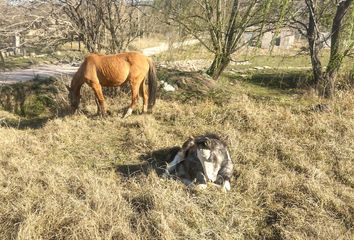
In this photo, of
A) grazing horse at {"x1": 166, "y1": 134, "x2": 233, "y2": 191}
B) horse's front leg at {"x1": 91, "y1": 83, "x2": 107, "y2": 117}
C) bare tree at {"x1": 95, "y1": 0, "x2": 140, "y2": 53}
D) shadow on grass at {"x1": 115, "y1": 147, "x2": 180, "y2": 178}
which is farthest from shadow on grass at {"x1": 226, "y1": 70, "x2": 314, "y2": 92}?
grazing horse at {"x1": 166, "y1": 134, "x2": 233, "y2": 191}

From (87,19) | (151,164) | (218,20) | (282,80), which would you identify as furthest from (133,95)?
(282,80)

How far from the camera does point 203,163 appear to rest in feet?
16.0

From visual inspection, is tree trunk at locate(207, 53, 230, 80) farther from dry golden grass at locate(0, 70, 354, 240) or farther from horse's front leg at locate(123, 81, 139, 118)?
horse's front leg at locate(123, 81, 139, 118)

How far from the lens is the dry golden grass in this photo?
3.87 meters

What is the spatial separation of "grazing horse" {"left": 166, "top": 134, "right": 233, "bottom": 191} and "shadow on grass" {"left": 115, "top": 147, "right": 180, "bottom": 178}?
30 cm

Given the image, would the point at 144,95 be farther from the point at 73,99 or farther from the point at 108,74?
the point at 73,99

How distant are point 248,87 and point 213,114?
4.68m

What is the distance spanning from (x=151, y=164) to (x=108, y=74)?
2.68 meters

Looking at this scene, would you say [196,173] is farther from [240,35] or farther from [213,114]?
[240,35]

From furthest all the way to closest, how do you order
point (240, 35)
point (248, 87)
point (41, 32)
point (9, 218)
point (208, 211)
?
1. point (248, 87)
2. point (240, 35)
3. point (41, 32)
4. point (208, 211)
5. point (9, 218)

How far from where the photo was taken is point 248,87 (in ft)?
38.7

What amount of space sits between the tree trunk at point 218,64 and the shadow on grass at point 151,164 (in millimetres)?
5327

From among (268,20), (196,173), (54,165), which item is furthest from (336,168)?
(268,20)

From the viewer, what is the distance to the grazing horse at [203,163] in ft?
15.9
